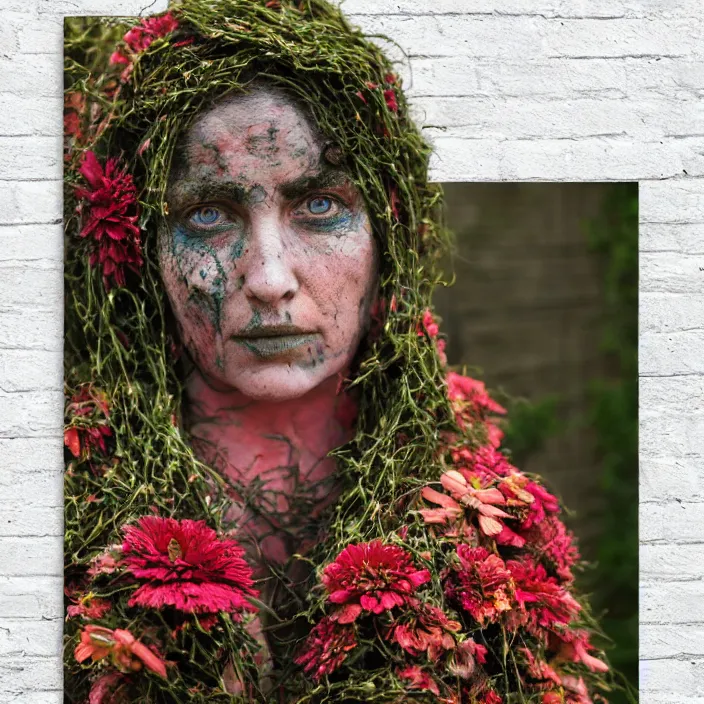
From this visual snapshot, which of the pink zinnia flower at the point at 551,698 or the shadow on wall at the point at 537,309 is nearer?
the pink zinnia flower at the point at 551,698

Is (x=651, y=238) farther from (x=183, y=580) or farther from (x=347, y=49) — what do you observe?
(x=183, y=580)

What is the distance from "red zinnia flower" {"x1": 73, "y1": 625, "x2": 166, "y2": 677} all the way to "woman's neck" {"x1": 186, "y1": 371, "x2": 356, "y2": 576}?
→ 224mm

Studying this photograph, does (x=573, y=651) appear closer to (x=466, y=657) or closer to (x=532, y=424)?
(x=466, y=657)

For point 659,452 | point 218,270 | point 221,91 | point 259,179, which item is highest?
point 221,91

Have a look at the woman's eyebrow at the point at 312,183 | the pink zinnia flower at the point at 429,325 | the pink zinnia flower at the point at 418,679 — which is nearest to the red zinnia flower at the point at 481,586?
the pink zinnia flower at the point at 418,679

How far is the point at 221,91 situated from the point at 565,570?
858 millimetres

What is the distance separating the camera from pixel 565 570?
1.87m

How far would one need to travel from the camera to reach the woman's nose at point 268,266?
5.64 ft

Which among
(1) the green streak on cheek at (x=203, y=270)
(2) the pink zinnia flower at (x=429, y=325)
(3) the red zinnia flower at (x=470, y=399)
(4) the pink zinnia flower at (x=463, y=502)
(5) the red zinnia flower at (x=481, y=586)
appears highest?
(1) the green streak on cheek at (x=203, y=270)

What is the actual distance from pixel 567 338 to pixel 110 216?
0.78m

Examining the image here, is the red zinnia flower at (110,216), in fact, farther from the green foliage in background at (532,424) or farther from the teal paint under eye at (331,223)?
the green foliage in background at (532,424)

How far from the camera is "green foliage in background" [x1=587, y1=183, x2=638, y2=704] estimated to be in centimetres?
193

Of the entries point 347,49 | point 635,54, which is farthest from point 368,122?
point 635,54

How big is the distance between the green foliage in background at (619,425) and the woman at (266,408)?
14 cm
